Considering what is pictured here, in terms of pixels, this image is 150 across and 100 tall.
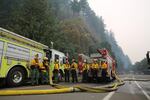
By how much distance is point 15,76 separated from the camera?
13508 millimetres

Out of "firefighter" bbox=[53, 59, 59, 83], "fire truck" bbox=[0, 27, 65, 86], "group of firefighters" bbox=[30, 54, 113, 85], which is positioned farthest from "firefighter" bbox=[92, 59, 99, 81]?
"fire truck" bbox=[0, 27, 65, 86]

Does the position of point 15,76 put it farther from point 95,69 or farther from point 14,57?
point 95,69

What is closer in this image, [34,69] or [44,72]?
[34,69]

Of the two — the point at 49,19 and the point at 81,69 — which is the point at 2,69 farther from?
the point at 49,19

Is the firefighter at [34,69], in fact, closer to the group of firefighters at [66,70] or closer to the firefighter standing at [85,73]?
the group of firefighters at [66,70]

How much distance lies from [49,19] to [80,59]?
18.3m

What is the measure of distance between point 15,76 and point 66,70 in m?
6.39

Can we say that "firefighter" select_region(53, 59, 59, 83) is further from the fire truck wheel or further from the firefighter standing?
the firefighter standing

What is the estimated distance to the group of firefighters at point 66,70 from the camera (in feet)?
48.0

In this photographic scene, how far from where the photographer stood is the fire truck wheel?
12995 mm

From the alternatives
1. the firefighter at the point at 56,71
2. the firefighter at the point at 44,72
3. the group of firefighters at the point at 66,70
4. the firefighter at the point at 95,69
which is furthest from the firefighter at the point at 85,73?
the firefighter at the point at 44,72

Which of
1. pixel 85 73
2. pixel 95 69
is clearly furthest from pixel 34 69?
pixel 85 73

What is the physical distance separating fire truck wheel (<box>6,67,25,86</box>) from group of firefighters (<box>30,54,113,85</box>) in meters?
0.69

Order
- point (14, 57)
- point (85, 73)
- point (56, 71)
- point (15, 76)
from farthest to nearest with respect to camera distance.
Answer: point (85, 73)
point (56, 71)
point (15, 76)
point (14, 57)
